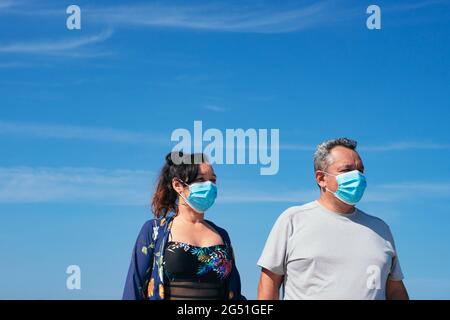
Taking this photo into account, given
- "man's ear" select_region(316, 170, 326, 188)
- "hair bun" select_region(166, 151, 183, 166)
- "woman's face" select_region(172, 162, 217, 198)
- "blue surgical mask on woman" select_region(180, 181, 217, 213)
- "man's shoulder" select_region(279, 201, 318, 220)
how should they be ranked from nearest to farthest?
"man's shoulder" select_region(279, 201, 318, 220)
"man's ear" select_region(316, 170, 326, 188)
"blue surgical mask on woman" select_region(180, 181, 217, 213)
"woman's face" select_region(172, 162, 217, 198)
"hair bun" select_region(166, 151, 183, 166)

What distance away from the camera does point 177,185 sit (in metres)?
10.1

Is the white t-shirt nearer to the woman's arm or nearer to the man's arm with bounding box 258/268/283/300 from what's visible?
the man's arm with bounding box 258/268/283/300

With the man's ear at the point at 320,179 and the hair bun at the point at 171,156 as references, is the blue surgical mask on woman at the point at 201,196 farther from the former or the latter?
the man's ear at the point at 320,179

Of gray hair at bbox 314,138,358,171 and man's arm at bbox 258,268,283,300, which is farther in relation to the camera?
gray hair at bbox 314,138,358,171

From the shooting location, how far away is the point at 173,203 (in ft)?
Result: 33.2

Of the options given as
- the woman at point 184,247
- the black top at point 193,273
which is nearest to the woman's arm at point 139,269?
the woman at point 184,247

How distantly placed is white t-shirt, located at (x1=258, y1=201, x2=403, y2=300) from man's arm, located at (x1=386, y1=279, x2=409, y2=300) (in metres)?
0.07

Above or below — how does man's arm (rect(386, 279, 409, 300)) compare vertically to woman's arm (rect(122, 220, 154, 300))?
below

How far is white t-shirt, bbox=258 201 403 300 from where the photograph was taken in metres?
9.01

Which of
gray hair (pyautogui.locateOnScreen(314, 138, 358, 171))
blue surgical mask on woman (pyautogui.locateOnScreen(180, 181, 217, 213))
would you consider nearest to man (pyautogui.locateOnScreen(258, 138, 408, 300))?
gray hair (pyautogui.locateOnScreen(314, 138, 358, 171))

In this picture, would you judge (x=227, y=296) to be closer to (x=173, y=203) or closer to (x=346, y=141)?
(x=173, y=203)

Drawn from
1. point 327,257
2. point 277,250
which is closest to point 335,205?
point 327,257

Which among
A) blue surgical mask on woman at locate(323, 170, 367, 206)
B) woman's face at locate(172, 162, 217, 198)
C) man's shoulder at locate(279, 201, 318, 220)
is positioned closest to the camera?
man's shoulder at locate(279, 201, 318, 220)
